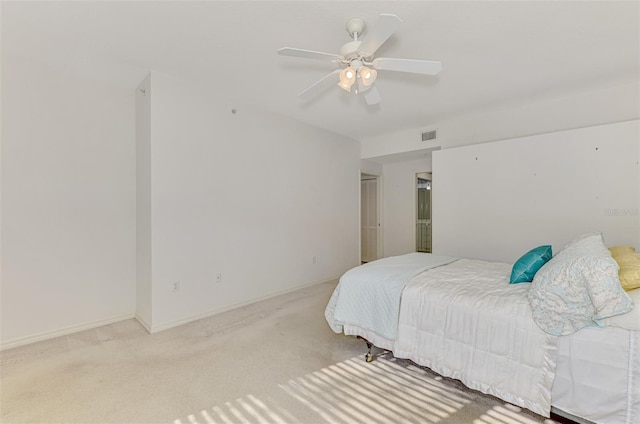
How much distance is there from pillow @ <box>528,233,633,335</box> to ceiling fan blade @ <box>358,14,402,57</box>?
1658 mm

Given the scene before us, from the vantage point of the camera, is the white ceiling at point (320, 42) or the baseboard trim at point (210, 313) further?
the baseboard trim at point (210, 313)

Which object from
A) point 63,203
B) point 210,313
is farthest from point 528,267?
point 63,203

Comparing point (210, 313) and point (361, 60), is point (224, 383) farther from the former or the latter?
point (361, 60)

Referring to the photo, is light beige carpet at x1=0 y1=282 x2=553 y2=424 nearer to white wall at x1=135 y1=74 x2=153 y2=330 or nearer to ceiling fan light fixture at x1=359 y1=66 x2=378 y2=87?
white wall at x1=135 y1=74 x2=153 y2=330

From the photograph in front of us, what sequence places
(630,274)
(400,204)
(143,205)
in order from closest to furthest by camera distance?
(630,274) < (143,205) < (400,204)

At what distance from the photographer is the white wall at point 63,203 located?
2.56 metres

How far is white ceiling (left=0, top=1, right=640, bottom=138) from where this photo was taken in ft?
6.30

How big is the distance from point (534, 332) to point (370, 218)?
469 cm

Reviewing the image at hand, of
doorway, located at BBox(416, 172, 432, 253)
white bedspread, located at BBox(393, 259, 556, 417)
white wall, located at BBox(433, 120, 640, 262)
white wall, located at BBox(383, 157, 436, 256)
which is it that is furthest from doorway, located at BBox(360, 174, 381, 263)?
white bedspread, located at BBox(393, 259, 556, 417)

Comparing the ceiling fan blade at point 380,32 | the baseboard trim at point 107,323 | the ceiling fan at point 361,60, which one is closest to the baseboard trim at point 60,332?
the baseboard trim at point 107,323

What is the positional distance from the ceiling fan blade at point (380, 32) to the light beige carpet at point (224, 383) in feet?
7.32

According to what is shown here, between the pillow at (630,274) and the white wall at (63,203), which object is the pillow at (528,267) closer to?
the pillow at (630,274)

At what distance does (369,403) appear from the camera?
1.83m

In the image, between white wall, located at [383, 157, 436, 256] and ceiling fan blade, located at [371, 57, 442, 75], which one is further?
white wall, located at [383, 157, 436, 256]
